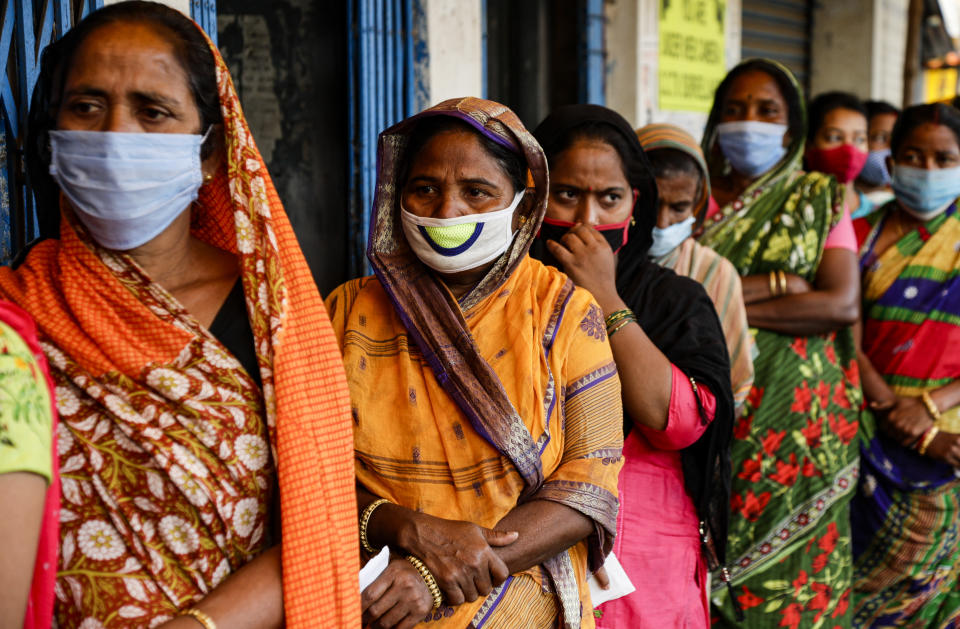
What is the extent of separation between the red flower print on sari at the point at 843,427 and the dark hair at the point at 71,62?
2.44 metres

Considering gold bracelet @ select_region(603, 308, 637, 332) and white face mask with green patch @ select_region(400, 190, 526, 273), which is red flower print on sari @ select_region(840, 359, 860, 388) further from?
white face mask with green patch @ select_region(400, 190, 526, 273)

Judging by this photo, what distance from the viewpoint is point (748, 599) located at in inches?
122

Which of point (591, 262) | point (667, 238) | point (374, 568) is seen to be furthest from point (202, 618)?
point (667, 238)

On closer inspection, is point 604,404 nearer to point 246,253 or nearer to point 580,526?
point 580,526

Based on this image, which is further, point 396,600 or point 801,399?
point 801,399

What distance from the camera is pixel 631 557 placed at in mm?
2328

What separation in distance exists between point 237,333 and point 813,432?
224 cm

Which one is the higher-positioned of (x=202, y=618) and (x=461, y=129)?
(x=461, y=129)

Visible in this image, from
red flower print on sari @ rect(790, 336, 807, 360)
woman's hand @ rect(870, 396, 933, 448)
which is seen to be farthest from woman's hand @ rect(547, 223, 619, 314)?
woman's hand @ rect(870, 396, 933, 448)

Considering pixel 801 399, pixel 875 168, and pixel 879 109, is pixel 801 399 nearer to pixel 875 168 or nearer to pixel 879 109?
pixel 875 168

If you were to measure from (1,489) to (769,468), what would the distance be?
101 inches

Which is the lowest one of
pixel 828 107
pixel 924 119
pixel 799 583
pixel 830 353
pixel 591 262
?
pixel 799 583

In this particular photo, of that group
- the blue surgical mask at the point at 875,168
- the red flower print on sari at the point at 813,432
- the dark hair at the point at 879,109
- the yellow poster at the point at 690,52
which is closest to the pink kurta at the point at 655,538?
the red flower print on sari at the point at 813,432

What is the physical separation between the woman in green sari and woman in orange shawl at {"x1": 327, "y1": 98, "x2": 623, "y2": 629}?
1.33 meters
